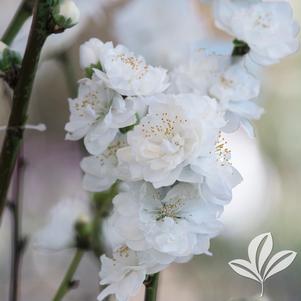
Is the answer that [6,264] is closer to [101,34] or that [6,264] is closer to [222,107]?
[101,34]

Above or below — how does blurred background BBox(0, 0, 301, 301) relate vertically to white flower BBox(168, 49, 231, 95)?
below

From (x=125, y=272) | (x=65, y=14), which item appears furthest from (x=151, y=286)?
(x=65, y=14)

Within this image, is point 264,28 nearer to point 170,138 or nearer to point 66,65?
point 170,138

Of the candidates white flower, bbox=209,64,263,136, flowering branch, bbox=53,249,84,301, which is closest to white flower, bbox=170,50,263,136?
white flower, bbox=209,64,263,136

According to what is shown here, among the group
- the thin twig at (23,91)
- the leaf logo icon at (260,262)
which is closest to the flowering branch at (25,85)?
the thin twig at (23,91)

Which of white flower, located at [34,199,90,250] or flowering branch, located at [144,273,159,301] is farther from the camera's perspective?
white flower, located at [34,199,90,250]

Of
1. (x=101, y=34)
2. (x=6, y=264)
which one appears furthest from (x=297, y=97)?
(x=6, y=264)

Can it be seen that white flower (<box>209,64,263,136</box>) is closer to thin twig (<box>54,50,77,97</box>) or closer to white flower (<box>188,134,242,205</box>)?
white flower (<box>188,134,242,205</box>)
